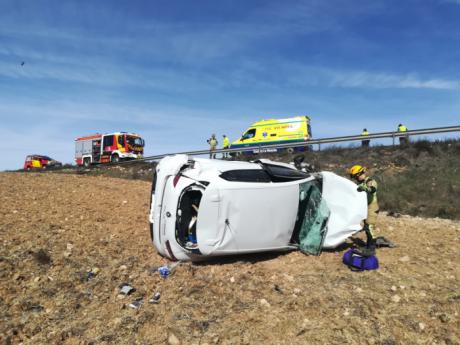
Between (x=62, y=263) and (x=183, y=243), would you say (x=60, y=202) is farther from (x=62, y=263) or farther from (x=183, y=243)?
(x=183, y=243)

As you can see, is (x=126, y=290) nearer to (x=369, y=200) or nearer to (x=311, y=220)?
(x=311, y=220)

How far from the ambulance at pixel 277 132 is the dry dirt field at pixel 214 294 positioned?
48.5 ft

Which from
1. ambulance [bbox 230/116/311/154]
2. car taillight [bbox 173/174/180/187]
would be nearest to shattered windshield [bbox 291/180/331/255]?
car taillight [bbox 173/174/180/187]

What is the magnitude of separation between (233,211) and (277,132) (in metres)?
17.5

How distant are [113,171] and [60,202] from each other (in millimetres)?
11754

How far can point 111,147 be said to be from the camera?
25.4 meters

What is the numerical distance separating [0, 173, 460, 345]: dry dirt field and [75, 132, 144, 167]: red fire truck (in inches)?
718

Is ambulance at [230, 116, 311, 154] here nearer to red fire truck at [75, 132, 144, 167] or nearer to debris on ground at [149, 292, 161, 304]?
red fire truck at [75, 132, 144, 167]

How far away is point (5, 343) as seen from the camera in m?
3.51

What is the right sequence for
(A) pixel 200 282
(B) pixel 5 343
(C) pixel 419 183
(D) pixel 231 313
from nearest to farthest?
(B) pixel 5 343, (D) pixel 231 313, (A) pixel 200 282, (C) pixel 419 183

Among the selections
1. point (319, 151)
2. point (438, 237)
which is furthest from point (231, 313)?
point (319, 151)

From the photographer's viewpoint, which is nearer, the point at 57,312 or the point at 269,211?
the point at 57,312

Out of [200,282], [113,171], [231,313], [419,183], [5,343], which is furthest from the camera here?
[113,171]

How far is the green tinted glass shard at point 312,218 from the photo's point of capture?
596 cm
